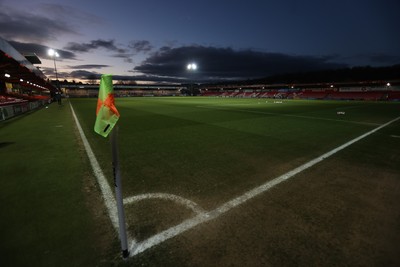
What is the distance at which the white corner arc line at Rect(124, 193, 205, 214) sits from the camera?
3604mm

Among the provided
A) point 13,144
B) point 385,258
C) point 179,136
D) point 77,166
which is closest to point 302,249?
point 385,258

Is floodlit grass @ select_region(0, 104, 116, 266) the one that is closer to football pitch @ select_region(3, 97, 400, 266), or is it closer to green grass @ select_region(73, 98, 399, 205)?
football pitch @ select_region(3, 97, 400, 266)

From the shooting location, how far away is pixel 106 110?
218 cm

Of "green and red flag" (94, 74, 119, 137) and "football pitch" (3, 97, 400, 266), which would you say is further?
"football pitch" (3, 97, 400, 266)

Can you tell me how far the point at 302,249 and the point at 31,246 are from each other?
3.40 m

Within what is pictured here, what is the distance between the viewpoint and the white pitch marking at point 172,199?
3.60 metres

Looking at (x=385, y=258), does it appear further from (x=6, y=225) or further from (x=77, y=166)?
(x=77, y=166)

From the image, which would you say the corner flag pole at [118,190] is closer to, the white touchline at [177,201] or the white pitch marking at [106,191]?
the white touchline at [177,201]

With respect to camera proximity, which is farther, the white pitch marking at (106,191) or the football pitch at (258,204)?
the white pitch marking at (106,191)

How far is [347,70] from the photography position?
4606 inches

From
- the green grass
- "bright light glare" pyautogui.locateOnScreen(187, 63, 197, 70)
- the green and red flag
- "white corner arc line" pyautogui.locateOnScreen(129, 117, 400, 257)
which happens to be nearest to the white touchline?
"white corner arc line" pyautogui.locateOnScreen(129, 117, 400, 257)

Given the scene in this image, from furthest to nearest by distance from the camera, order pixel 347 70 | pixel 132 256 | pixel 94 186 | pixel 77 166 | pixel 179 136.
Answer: pixel 347 70, pixel 179 136, pixel 77 166, pixel 94 186, pixel 132 256

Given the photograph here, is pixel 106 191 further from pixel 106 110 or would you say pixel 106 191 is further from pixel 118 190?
pixel 106 110

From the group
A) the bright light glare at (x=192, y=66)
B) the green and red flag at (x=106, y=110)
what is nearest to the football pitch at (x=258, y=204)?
the green and red flag at (x=106, y=110)
